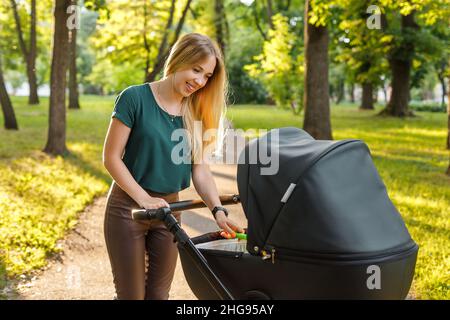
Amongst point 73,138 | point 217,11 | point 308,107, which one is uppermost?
point 217,11

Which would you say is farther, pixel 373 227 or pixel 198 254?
pixel 198 254

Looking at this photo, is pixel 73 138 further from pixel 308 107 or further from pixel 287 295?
pixel 287 295

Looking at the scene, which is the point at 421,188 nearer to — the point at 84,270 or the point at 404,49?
the point at 84,270

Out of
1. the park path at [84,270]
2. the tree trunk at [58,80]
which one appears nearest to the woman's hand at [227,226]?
the park path at [84,270]

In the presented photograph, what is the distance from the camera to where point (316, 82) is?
14.5 metres

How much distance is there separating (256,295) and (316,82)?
12.4 meters

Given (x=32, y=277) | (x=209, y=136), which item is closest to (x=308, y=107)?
(x=32, y=277)

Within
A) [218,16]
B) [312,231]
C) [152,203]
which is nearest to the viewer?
[312,231]

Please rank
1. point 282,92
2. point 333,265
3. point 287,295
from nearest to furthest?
point 333,265, point 287,295, point 282,92

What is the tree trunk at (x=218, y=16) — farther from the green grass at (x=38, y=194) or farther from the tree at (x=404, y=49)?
the green grass at (x=38, y=194)

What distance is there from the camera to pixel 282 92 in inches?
910

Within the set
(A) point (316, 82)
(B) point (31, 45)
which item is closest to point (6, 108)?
(B) point (31, 45)

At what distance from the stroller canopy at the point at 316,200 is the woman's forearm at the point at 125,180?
0.52 meters
